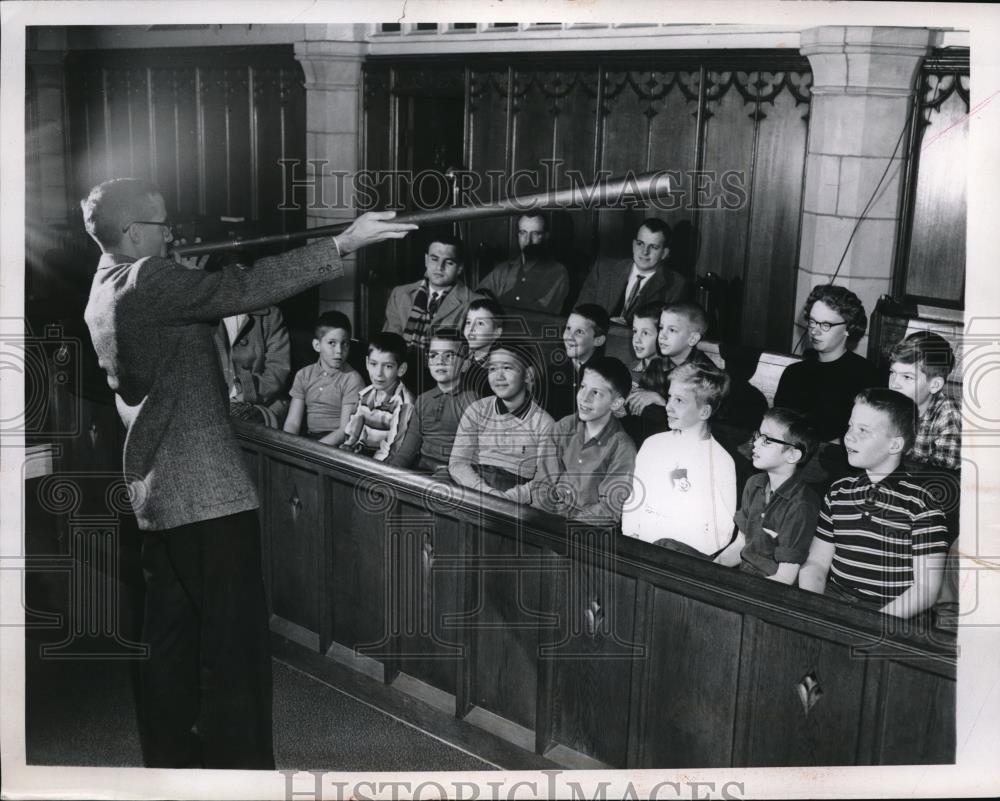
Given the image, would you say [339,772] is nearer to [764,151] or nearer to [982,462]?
[982,462]

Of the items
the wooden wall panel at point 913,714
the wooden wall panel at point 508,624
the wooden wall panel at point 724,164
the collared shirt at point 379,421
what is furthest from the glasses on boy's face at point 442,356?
the wooden wall panel at point 913,714

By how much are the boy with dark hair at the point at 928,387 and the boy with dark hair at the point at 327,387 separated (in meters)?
1.36

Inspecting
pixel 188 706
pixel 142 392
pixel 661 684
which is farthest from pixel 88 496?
pixel 661 684

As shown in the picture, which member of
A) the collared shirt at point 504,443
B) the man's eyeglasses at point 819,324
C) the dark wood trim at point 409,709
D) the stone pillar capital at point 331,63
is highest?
the stone pillar capital at point 331,63

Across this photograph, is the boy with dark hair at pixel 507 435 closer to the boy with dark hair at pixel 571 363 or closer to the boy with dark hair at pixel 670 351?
the boy with dark hair at pixel 571 363

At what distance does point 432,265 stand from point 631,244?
52 centimetres

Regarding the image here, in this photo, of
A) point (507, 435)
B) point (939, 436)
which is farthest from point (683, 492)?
point (939, 436)

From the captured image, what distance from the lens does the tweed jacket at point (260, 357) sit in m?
2.82

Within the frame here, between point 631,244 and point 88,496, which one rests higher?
Answer: point 631,244

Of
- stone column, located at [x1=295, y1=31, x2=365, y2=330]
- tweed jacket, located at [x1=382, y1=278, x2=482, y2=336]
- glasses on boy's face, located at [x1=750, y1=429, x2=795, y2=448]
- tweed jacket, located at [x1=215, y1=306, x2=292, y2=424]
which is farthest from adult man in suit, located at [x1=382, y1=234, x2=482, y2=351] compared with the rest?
glasses on boy's face, located at [x1=750, y1=429, x2=795, y2=448]

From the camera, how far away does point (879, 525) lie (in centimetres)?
246

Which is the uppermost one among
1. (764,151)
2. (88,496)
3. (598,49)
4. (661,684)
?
(598,49)

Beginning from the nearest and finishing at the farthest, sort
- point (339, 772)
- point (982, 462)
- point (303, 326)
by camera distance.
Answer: point (982, 462) → point (339, 772) → point (303, 326)

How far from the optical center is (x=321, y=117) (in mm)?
2902
